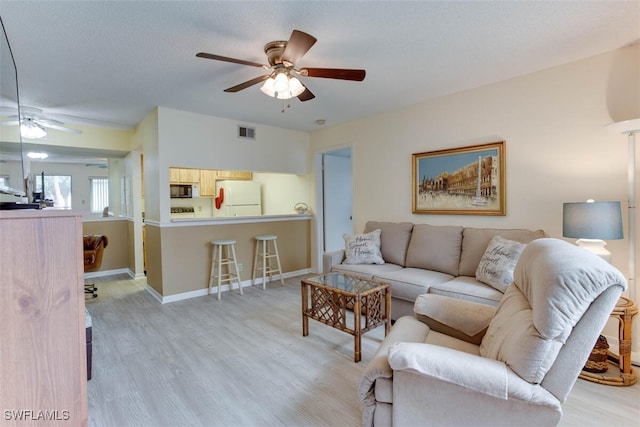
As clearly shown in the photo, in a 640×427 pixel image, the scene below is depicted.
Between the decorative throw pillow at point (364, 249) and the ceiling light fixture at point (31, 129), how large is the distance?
401 cm

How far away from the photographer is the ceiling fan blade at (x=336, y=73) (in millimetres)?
2078

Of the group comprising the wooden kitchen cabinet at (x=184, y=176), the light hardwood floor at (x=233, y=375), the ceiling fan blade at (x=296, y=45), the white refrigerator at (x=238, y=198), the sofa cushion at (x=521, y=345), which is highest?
the ceiling fan blade at (x=296, y=45)

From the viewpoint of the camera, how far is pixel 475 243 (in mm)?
2982

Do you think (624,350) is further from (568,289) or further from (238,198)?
(238,198)

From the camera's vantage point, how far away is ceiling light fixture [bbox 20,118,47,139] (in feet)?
11.5

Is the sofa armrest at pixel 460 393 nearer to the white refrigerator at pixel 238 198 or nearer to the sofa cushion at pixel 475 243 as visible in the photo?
the sofa cushion at pixel 475 243

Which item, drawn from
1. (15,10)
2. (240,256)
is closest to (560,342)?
(15,10)

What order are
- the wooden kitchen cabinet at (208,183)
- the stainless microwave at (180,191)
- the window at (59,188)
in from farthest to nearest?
1. the window at (59,188)
2. the wooden kitchen cabinet at (208,183)
3. the stainless microwave at (180,191)

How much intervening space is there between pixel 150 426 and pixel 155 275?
267 cm

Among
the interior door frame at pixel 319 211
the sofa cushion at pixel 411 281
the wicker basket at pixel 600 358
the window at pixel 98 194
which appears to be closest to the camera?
the wicker basket at pixel 600 358

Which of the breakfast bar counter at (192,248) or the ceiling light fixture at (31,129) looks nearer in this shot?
the ceiling light fixture at (31,129)

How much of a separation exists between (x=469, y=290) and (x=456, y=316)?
2.66 ft

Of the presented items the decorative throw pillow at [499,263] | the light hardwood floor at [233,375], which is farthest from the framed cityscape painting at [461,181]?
the light hardwood floor at [233,375]

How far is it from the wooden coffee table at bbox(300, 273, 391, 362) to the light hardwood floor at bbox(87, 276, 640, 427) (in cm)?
→ 21
